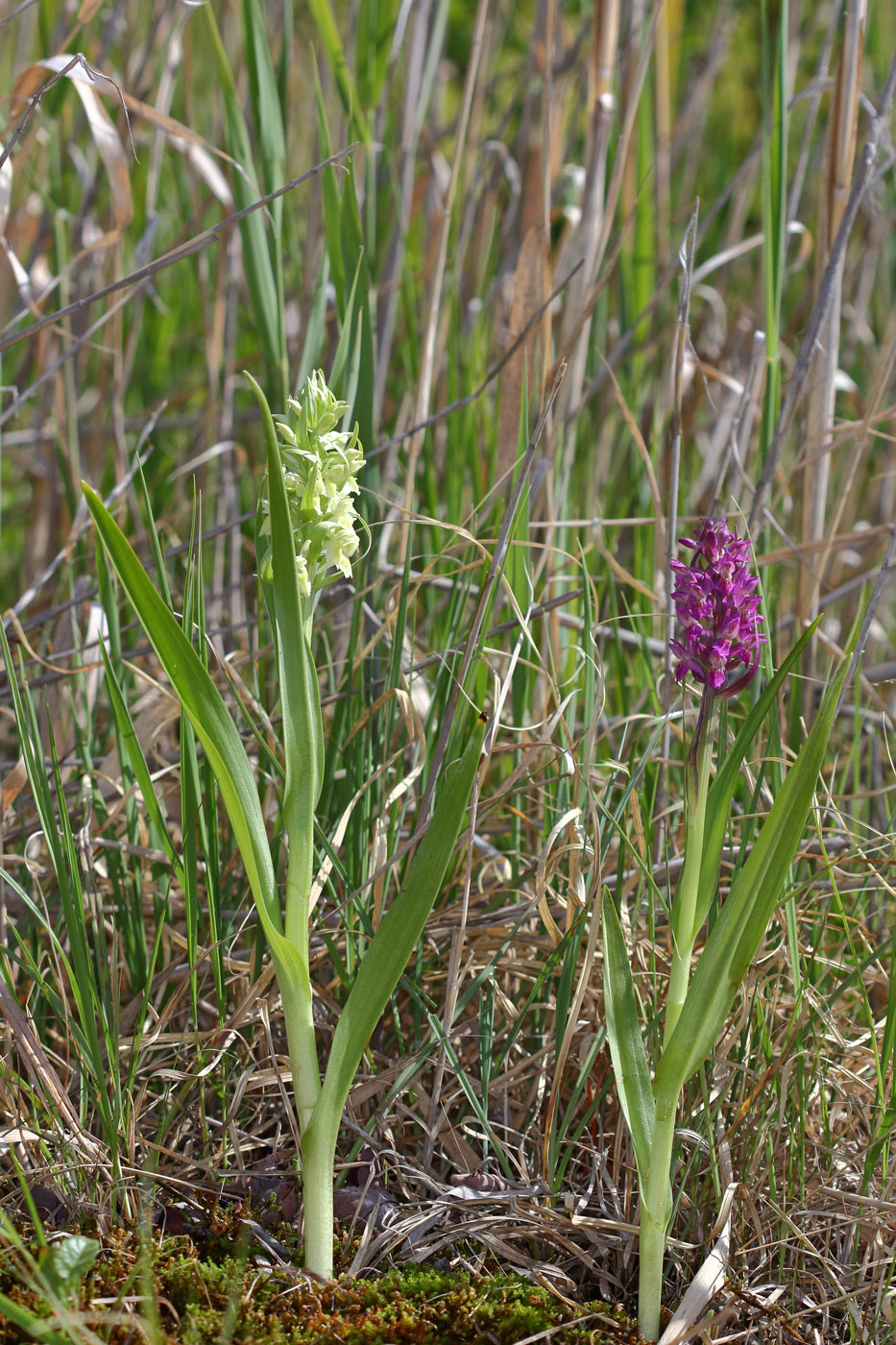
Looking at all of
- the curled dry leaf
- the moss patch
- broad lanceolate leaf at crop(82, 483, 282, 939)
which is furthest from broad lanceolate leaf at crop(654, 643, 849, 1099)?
the curled dry leaf

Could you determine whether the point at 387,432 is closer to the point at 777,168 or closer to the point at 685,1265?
the point at 777,168

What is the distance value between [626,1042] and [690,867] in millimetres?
142

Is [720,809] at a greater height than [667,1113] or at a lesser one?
greater

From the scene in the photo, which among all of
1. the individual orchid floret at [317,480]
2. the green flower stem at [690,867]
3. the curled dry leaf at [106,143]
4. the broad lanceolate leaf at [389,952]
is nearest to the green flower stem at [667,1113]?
the green flower stem at [690,867]

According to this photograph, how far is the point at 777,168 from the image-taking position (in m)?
1.13

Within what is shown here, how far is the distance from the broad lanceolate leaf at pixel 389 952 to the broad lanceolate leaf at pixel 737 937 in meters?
0.21

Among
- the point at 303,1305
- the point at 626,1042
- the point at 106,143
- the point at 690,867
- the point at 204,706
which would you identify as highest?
the point at 106,143

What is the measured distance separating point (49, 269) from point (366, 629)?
4.40 feet

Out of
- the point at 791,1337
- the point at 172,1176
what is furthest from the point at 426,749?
the point at 791,1337

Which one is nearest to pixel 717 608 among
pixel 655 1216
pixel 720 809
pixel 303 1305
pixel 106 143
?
pixel 720 809

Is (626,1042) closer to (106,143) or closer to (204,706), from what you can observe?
(204,706)

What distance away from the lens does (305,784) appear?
77 cm

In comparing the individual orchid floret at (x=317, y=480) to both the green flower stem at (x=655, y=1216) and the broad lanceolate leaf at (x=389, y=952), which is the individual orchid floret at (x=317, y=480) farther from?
the green flower stem at (x=655, y=1216)

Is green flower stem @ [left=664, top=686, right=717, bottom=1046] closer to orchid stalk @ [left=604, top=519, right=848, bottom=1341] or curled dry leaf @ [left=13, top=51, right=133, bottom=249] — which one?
orchid stalk @ [left=604, top=519, right=848, bottom=1341]
